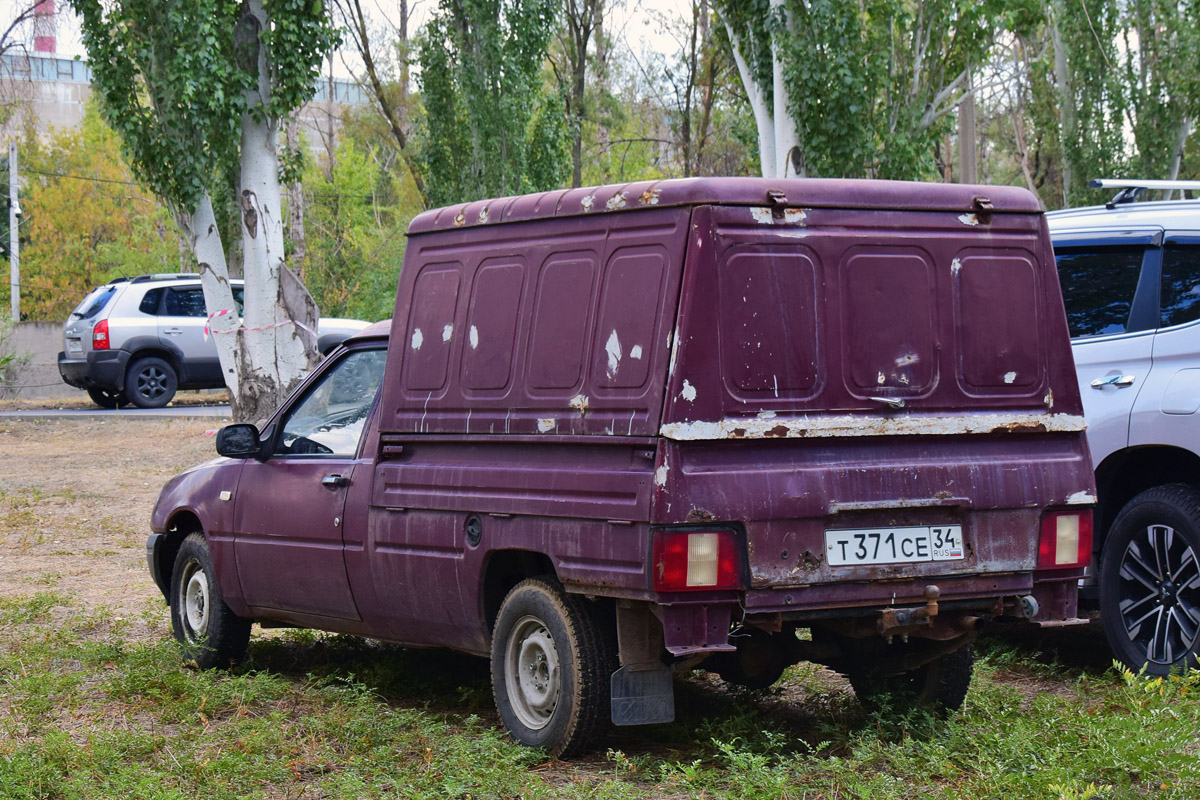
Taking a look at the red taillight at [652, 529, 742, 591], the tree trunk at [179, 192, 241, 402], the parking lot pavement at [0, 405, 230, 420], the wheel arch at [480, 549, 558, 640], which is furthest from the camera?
the parking lot pavement at [0, 405, 230, 420]

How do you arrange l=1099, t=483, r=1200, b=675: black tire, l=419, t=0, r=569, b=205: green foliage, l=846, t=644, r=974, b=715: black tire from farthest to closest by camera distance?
l=419, t=0, r=569, b=205: green foliage, l=1099, t=483, r=1200, b=675: black tire, l=846, t=644, r=974, b=715: black tire

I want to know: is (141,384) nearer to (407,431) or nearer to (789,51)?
(789,51)

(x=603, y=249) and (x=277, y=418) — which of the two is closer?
(x=603, y=249)

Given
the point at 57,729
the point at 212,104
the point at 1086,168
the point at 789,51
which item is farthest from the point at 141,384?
the point at 57,729

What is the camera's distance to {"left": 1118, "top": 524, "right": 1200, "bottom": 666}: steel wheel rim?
6.17 metres

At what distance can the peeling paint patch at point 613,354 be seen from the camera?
16.5ft

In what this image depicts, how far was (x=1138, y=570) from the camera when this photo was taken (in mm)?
6449

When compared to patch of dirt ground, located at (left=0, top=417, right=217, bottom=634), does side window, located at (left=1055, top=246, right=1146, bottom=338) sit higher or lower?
higher

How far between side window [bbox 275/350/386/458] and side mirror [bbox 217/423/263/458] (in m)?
0.14

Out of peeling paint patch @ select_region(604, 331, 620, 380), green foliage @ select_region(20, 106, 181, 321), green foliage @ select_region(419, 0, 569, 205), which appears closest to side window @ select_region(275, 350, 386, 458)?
peeling paint patch @ select_region(604, 331, 620, 380)

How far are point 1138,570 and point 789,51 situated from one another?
36.3ft

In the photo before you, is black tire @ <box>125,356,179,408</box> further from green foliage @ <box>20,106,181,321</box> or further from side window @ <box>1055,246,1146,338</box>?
green foliage @ <box>20,106,181,321</box>

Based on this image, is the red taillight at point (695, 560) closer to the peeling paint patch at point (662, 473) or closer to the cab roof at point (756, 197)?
the peeling paint patch at point (662, 473)

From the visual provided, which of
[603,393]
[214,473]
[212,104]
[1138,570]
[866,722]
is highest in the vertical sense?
[212,104]
